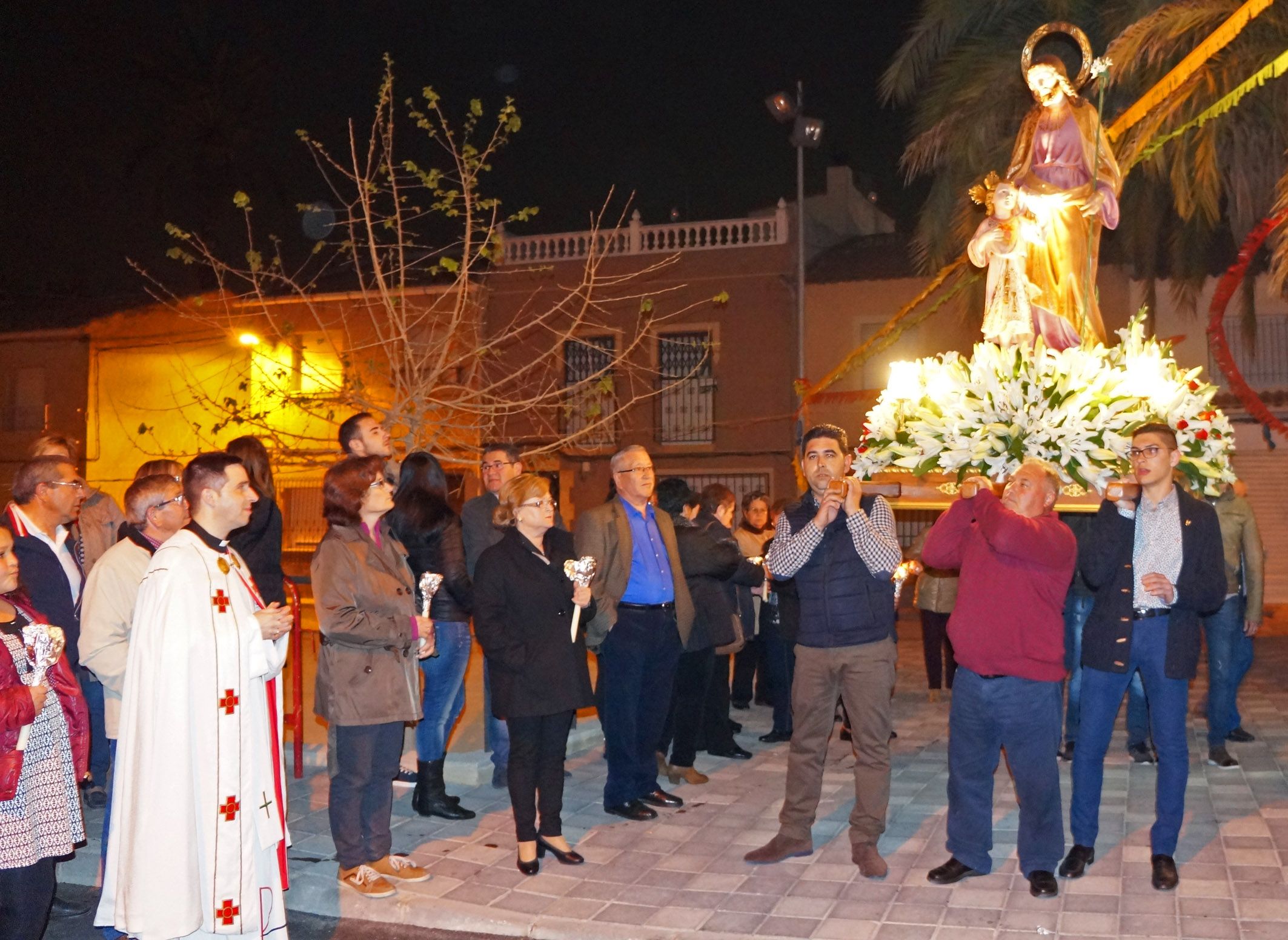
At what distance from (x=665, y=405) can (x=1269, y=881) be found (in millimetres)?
21802

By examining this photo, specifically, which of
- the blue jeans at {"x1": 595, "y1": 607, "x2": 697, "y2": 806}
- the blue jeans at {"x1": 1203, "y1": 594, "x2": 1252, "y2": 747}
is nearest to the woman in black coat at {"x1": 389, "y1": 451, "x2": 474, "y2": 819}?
the blue jeans at {"x1": 595, "y1": 607, "x2": 697, "y2": 806}

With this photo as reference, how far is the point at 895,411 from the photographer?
6988mm

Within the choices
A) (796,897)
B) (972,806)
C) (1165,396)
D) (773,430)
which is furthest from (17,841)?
(773,430)

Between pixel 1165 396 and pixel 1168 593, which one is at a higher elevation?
pixel 1165 396

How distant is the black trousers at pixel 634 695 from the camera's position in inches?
282

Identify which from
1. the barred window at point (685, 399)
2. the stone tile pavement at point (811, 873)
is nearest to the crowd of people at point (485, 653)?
Result: the stone tile pavement at point (811, 873)

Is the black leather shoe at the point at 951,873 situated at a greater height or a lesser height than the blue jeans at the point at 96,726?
lesser

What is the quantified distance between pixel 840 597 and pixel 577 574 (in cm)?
133

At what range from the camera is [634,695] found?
722 cm

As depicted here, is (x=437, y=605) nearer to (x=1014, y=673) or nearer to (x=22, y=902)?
(x=22, y=902)

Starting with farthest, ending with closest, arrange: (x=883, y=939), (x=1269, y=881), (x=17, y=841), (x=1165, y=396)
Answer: (x=1165, y=396)
(x=1269, y=881)
(x=883, y=939)
(x=17, y=841)

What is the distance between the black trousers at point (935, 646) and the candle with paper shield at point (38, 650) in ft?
24.2

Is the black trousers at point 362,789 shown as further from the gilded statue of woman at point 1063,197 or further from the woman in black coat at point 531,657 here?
the gilded statue of woman at point 1063,197

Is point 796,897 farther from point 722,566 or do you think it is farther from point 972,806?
point 722,566
